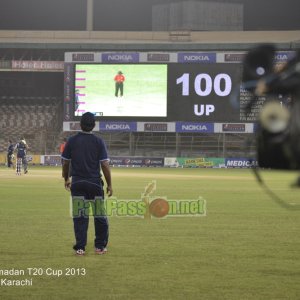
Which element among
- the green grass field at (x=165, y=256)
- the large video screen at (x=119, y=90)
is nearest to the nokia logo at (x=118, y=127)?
the large video screen at (x=119, y=90)

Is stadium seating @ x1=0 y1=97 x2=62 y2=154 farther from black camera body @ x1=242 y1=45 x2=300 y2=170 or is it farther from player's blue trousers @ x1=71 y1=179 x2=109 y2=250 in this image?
black camera body @ x1=242 y1=45 x2=300 y2=170

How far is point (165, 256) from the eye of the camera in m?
11.1

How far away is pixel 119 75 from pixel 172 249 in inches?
1720

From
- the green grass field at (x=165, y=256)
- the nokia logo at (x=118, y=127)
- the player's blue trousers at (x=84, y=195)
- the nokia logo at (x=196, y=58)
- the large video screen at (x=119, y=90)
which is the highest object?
the nokia logo at (x=196, y=58)

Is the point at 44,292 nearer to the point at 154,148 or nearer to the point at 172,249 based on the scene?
the point at 172,249

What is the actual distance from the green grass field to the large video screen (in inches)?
1369

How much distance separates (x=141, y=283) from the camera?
28.6 ft

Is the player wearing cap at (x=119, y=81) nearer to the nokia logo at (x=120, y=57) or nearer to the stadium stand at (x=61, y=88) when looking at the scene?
the nokia logo at (x=120, y=57)

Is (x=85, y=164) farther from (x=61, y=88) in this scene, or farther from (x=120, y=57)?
(x=61, y=88)

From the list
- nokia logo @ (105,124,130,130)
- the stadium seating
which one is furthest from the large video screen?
the stadium seating

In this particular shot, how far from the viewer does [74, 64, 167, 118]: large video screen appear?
54.4 m

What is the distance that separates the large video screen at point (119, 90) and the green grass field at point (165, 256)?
34.8 m

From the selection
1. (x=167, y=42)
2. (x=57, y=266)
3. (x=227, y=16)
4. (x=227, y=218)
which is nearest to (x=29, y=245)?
(x=57, y=266)

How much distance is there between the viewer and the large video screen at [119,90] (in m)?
54.4
